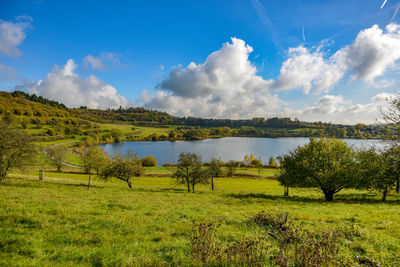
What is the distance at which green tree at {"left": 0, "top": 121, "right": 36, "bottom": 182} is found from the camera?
74.4 feet

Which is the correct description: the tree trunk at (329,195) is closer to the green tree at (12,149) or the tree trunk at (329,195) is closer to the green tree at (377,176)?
the green tree at (377,176)

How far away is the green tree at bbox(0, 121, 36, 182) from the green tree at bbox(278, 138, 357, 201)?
121 feet

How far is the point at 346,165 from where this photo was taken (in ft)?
83.8

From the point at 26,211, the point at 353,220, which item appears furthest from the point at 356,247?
the point at 26,211

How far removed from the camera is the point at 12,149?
23.3 m

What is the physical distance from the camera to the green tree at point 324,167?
24203mm

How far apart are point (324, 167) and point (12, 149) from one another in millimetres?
41180

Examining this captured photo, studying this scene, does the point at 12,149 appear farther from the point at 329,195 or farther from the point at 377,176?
the point at 377,176

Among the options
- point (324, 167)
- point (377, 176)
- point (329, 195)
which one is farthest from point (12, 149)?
point (377, 176)

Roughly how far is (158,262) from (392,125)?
20137 millimetres

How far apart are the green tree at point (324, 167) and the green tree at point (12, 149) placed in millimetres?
37013

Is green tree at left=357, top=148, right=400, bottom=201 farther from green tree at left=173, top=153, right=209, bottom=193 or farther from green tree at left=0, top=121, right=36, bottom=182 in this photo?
green tree at left=0, top=121, right=36, bottom=182

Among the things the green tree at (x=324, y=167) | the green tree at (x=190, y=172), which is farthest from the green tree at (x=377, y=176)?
the green tree at (x=190, y=172)

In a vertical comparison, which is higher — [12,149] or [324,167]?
[12,149]
